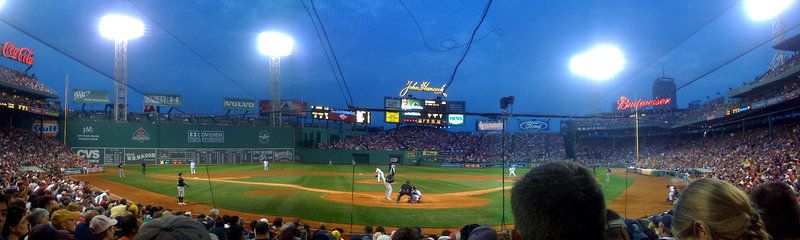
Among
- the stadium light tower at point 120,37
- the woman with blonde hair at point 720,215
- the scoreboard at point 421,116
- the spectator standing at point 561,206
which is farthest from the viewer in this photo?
the scoreboard at point 421,116

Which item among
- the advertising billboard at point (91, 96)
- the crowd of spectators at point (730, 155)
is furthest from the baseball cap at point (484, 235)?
the advertising billboard at point (91, 96)

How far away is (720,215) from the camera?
1.69 metres

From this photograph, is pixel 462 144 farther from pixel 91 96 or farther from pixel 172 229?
pixel 172 229

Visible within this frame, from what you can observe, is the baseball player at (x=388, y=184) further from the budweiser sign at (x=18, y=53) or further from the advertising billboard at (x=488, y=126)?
the advertising billboard at (x=488, y=126)

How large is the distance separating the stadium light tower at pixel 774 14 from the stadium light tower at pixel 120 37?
1312 centimetres

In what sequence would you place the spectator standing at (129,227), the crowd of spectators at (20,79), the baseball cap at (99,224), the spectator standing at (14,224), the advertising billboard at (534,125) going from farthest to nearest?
the advertising billboard at (534,125) < the crowd of spectators at (20,79) < the baseball cap at (99,224) < the spectator standing at (14,224) < the spectator standing at (129,227)

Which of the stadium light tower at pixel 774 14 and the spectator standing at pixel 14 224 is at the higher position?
the stadium light tower at pixel 774 14

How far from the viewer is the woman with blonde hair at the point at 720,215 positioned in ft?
5.53

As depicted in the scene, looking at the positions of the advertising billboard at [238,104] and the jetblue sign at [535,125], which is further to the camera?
the jetblue sign at [535,125]

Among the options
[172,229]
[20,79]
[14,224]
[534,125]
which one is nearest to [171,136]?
[20,79]

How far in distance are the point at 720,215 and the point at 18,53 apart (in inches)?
2153

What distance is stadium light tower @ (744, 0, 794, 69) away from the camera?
9023 mm

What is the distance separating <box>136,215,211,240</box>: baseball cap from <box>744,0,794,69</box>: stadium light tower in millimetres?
7823

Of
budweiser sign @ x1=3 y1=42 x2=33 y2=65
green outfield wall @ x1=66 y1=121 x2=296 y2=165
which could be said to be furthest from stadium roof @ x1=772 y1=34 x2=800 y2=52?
budweiser sign @ x1=3 y1=42 x2=33 y2=65
